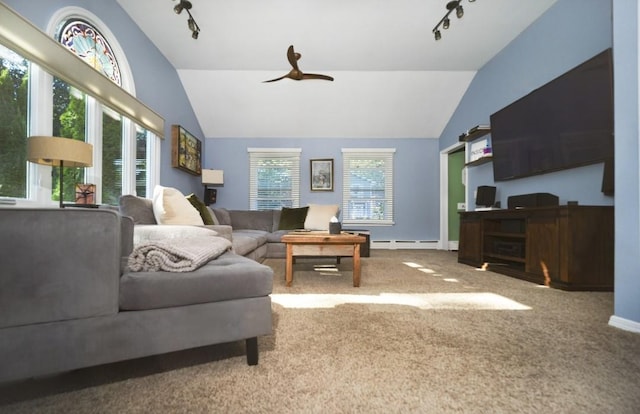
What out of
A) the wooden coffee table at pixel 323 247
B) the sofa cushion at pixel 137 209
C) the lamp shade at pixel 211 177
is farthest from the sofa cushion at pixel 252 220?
the wooden coffee table at pixel 323 247

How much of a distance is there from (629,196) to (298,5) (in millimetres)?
3445

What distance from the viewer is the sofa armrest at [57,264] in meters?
0.91

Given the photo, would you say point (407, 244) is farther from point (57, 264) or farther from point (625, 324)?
point (57, 264)

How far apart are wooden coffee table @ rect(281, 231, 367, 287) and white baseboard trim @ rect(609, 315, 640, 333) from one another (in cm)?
167

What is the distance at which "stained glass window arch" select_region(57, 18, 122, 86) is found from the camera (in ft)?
8.45

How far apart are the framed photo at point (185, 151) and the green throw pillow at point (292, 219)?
1.80 metres

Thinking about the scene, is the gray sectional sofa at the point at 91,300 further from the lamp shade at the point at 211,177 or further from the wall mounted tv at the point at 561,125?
the lamp shade at the point at 211,177

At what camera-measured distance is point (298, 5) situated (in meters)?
3.34

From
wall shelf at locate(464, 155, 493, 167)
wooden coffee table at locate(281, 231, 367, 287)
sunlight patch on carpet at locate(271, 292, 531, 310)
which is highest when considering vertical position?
wall shelf at locate(464, 155, 493, 167)

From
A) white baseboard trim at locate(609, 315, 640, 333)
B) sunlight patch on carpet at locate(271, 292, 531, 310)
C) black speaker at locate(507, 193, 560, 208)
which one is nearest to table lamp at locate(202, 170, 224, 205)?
sunlight patch on carpet at locate(271, 292, 531, 310)

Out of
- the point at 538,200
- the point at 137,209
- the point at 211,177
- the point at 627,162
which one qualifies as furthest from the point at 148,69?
the point at 538,200

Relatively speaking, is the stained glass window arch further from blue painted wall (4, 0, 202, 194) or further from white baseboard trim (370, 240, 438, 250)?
white baseboard trim (370, 240, 438, 250)

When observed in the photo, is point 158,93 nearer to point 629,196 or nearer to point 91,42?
point 91,42

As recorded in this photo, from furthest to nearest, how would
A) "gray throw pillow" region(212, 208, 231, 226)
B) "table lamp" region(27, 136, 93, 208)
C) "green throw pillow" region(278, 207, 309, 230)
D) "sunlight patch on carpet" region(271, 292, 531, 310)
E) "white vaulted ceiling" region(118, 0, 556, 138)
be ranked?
"green throw pillow" region(278, 207, 309, 230)
"gray throw pillow" region(212, 208, 231, 226)
"white vaulted ceiling" region(118, 0, 556, 138)
"sunlight patch on carpet" region(271, 292, 531, 310)
"table lamp" region(27, 136, 93, 208)
